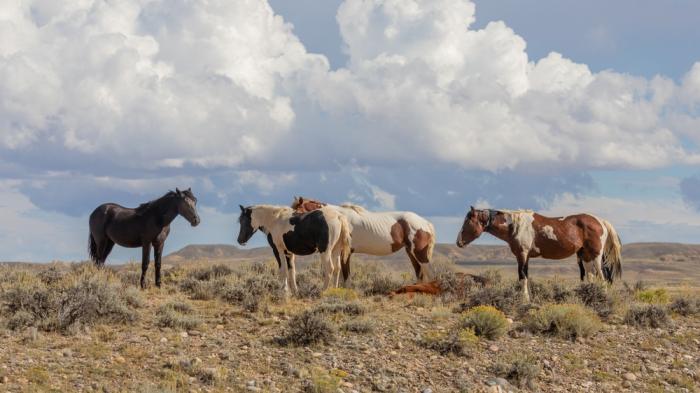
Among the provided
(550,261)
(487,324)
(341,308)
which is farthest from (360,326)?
(550,261)

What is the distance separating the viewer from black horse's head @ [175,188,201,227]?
723 inches

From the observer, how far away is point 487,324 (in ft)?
44.4

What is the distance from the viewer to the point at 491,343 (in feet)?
43.4

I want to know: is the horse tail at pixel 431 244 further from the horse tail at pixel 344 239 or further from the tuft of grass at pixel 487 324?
the tuft of grass at pixel 487 324

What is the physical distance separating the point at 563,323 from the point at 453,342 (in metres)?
2.55

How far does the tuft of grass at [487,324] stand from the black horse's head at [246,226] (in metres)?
6.35

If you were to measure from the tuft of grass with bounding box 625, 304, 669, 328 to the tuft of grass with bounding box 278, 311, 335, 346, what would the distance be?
254 inches

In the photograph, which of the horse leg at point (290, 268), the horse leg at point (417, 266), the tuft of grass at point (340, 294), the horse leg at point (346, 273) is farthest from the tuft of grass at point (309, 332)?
the horse leg at point (417, 266)

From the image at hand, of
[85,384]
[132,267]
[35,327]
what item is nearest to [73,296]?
[35,327]

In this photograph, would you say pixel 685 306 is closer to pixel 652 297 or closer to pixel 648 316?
pixel 652 297

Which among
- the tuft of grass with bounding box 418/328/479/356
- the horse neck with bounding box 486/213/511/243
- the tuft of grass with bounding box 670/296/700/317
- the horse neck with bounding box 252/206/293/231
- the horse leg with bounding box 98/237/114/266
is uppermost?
the horse neck with bounding box 252/206/293/231

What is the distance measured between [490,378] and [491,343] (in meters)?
1.40

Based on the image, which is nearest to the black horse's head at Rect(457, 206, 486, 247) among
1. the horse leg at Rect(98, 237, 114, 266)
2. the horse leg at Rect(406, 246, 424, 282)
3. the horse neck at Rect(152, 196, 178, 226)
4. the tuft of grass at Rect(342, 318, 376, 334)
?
the horse leg at Rect(406, 246, 424, 282)

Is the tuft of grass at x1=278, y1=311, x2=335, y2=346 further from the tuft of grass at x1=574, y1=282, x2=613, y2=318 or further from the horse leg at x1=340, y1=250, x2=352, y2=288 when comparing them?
the tuft of grass at x1=574, y1=282, x2=613, y2=318
